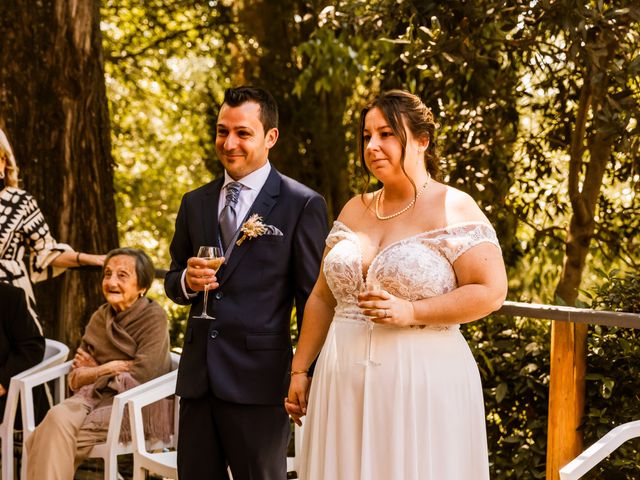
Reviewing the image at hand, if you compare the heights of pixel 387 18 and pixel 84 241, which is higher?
pixel 387 18

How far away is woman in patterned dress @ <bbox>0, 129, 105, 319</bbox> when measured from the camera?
5.19 meters

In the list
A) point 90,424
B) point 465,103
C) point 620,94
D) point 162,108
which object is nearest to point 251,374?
point 90,424

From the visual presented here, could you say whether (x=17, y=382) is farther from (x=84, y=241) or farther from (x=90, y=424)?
(x=84, y=241)

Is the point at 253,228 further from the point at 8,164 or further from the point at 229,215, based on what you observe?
the point at 8,164

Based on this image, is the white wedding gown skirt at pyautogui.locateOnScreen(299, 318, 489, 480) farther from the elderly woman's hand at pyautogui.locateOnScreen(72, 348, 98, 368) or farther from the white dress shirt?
the elderly woman's hand at pyautogui.locateOnScreen(72, 348, 98, 368)

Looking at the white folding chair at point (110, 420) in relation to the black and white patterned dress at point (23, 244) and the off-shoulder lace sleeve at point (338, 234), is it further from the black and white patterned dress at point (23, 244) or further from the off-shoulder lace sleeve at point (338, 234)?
the off-shoulder lace sleeve at point (338, 234)

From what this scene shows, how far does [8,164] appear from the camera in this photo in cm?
524

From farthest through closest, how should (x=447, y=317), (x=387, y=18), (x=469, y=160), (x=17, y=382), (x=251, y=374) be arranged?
(x=469, y=160) < (x=387, y=18) < (x=17, y=382) < (x=251, y=374) < (x=447, y=317)

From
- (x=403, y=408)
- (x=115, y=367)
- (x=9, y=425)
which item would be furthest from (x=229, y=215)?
(x=9, y=425)

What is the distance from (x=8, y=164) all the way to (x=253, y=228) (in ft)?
7.63

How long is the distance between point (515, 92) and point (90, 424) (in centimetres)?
328

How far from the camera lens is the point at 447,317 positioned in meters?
2.92

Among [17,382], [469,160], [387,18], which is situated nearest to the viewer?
[17,382]

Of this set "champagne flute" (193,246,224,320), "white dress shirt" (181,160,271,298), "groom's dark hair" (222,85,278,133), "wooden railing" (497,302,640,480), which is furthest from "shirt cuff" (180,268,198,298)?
"wooden railing" (497,302,640,480)
